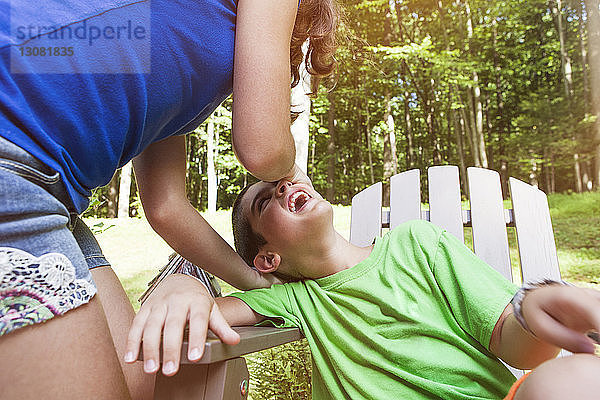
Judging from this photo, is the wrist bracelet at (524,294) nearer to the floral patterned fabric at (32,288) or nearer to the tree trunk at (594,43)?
the floral patterned fabric at (32,288)

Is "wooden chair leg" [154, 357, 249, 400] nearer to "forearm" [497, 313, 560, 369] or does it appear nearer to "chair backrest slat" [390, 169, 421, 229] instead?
"forearm" [497, 313, 560, 369]

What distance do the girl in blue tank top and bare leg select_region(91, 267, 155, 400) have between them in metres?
0.15

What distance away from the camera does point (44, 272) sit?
650 mm

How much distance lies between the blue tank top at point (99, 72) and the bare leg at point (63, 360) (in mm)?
206

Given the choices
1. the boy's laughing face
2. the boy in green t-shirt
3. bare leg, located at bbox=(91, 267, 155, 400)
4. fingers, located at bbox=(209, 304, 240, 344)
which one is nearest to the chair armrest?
fingers, located at bbox=(209, 304, 240, 344)

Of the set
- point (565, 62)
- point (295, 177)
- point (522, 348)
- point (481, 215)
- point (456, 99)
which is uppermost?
point (565, 62)

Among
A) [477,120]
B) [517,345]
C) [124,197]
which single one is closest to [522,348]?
[517,345]

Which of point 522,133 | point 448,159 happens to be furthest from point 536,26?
point 448,159

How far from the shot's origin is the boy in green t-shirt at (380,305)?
4.06ft

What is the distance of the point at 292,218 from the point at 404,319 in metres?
0.41

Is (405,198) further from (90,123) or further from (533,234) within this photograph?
(90,123)

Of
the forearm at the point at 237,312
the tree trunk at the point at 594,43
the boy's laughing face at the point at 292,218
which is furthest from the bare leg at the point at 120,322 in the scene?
the tree trunk at the point at 594,43

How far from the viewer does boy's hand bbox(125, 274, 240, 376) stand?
734mm

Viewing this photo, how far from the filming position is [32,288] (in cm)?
64
